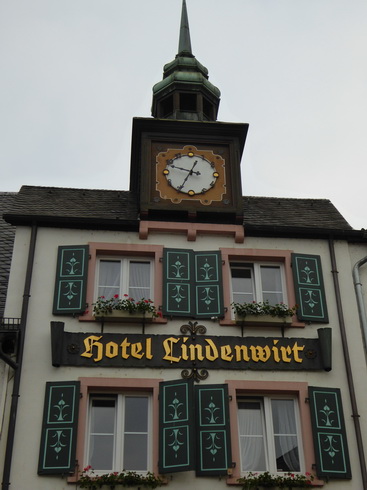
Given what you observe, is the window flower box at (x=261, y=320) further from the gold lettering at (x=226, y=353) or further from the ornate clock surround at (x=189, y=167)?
the ornate clock surround at (x=189, y=167)

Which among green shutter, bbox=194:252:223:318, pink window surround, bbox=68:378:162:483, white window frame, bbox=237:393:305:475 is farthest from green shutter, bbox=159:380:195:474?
green shutter, bbox=194:252:223:318

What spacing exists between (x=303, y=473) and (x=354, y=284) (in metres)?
4.10

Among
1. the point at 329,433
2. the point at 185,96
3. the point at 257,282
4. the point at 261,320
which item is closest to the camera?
the point at 329,433

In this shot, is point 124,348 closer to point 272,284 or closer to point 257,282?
point 257,282

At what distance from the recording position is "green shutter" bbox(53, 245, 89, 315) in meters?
15.0

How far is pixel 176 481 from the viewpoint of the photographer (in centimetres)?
1336

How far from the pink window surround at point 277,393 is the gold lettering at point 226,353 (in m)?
0.47

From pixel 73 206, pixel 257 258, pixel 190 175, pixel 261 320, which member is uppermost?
pixel 190 175

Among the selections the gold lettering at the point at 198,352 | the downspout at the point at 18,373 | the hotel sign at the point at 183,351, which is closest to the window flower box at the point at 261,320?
the hotel sign at the point at 183,351

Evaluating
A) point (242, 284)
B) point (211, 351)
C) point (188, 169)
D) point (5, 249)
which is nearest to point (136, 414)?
point (211, 351)

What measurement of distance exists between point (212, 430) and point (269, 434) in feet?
3.52

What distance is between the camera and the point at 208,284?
1562 centimetres

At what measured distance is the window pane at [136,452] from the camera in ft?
44.6

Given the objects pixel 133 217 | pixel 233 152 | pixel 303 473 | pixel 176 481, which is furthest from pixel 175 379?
pixel 233 152
